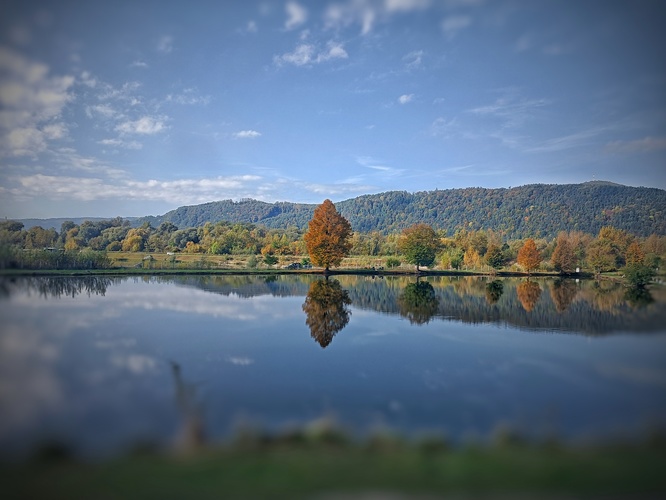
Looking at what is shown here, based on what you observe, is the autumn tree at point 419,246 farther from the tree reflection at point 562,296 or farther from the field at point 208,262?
the tree reflection at point 562,296

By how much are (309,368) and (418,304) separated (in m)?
18.1

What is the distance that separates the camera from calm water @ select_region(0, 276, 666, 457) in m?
10.9

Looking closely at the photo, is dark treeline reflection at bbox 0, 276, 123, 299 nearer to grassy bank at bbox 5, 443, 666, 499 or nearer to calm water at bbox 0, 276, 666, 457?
calm water at bbox 0, 276, 666, 457

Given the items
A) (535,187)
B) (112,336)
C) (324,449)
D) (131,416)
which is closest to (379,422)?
(324,449)

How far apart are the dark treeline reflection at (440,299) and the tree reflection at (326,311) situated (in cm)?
5

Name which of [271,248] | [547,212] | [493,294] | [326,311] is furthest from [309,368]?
[547,212]

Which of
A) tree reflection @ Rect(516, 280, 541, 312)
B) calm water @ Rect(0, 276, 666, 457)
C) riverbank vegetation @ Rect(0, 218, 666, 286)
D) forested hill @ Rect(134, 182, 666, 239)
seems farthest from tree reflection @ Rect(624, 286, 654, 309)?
forested hill @ Rect(134, 182, 666, 239)

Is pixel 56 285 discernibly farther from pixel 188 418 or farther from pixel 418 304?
pixel 188 418

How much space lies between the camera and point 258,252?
79250 mm

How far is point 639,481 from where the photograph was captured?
732cm

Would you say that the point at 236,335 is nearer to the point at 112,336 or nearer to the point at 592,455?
the point at 112,336

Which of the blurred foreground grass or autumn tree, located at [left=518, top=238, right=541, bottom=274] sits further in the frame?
autumn tree, located at [left=518, top=238, right=541, bottom=274]

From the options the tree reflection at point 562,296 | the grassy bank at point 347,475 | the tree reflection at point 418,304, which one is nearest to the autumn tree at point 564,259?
the tree reflection at point 562,296

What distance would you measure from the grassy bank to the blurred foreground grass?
0.05 ft
